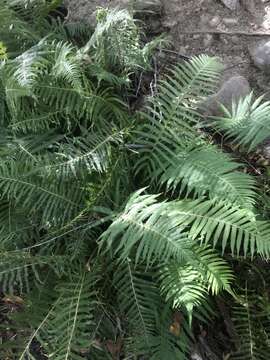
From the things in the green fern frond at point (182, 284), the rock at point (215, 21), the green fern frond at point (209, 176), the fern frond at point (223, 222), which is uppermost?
the rock at point (215, 21)

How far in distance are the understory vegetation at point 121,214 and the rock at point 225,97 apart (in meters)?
0.06

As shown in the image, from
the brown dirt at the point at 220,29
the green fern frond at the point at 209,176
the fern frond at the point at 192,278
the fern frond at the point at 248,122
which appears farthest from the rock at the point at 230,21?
the fern frond at the point at 192,278

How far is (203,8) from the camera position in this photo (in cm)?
328

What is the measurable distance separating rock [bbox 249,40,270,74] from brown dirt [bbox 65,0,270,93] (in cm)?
3

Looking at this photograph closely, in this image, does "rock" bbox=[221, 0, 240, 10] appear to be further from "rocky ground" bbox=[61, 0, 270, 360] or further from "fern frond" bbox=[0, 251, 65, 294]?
"fern frond" bbox=[0, 251, 65, 294]

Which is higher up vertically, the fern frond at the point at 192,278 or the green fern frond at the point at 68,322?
the fern frond at the point at 192,278

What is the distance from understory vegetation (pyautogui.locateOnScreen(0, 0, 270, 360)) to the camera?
7.38 ft

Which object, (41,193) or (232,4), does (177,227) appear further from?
(232,4)

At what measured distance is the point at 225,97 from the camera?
292 cm

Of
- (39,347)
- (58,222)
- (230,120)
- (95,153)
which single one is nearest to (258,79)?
(230,120)

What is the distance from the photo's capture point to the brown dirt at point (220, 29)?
3055 millimetres

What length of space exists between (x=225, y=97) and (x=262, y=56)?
0.36m

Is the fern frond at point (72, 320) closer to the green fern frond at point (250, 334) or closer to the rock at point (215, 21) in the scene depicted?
the green fern frond at point (250, 334)

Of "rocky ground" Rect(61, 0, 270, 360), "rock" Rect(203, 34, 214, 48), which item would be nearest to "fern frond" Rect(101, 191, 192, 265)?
"rocky ground" Rect(61, 0, 270, 360)
